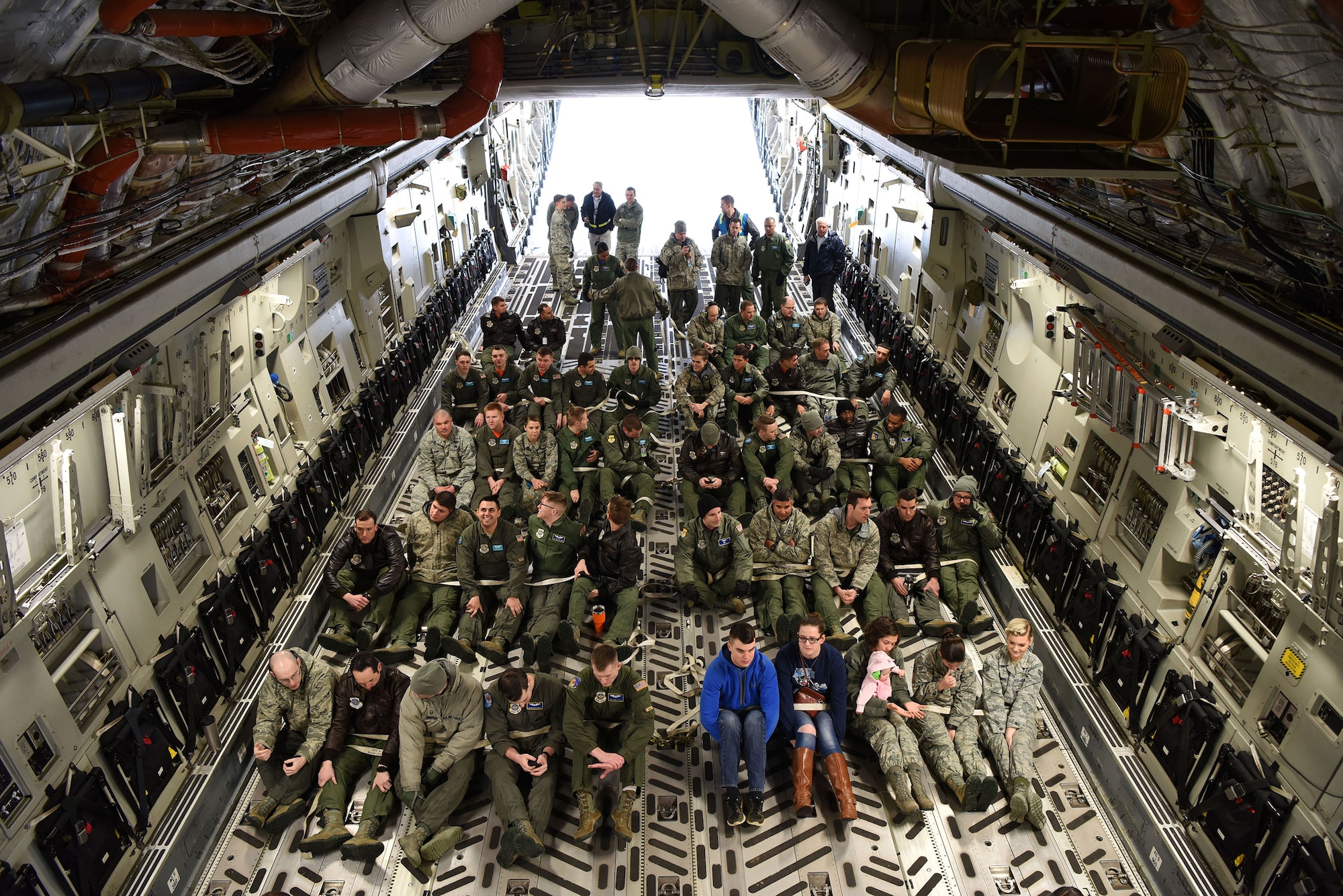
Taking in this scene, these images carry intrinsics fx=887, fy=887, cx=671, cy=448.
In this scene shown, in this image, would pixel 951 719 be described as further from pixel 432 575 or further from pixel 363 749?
pixel 432 575

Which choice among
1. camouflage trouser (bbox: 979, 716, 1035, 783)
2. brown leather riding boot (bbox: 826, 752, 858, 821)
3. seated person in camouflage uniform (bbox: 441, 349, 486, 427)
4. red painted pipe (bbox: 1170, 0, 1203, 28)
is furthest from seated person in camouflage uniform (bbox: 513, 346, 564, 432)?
red painted pipe (bbox: 1170, 0, 1203, 28)

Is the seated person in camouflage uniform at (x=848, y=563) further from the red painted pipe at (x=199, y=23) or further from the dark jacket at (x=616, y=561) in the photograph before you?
the red painted pipe at (x=199, y=23)

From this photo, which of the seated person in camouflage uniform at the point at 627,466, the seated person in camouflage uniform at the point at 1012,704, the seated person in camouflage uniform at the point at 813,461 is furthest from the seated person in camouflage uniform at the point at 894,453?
the seated person in camouflage uniform at the point at 1012,704

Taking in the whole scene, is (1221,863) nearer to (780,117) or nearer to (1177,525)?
(1177,525)

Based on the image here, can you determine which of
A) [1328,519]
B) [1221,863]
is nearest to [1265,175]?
[1328,519]

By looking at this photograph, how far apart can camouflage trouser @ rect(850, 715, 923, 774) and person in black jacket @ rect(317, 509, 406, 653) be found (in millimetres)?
3275

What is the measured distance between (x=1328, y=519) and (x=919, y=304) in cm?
639

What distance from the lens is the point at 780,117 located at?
17.9 metres

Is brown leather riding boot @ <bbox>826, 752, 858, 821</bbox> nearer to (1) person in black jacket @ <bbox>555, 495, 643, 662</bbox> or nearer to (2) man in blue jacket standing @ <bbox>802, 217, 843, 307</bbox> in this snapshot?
(1) person in black jacket @ <bbox>555, 495, 643, 662</bbox>

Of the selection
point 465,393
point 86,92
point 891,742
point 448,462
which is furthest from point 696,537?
point 86,92

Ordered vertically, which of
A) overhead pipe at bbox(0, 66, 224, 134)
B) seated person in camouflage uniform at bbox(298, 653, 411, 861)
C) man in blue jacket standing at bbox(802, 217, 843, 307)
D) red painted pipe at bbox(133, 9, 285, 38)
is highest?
red painted pipe at bbox(133, 9, 285, 38)

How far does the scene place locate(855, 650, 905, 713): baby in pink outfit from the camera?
503 cm

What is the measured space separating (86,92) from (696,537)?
432 cm

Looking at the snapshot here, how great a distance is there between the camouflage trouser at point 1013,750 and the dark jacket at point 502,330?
6.92 m
